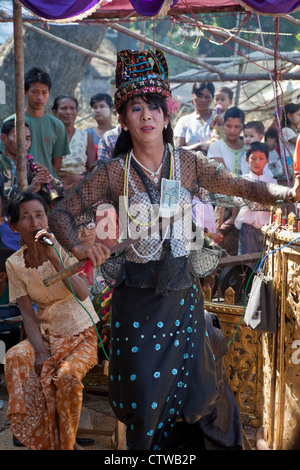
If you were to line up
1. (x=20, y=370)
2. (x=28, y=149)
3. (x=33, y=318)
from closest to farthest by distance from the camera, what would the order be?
(x=20, y=370) < (x=33, y=318) < (x=28, y=149)

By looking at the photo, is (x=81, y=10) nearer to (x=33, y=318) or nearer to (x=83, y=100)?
(x=33, y=318)

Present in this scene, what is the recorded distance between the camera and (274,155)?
23.9 feet

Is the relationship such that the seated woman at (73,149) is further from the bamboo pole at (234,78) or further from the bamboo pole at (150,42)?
the bamboo pole at (234,78)

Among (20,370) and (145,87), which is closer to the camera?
(145,87)

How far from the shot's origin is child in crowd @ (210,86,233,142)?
7.34 m

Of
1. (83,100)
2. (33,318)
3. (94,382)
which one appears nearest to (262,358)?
(94,382)

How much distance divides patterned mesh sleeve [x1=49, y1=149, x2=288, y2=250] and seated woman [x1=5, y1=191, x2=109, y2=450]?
70 cm

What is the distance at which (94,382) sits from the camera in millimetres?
4379

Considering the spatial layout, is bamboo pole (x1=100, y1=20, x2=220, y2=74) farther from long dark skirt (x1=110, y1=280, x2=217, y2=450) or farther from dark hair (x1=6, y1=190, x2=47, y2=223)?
long dark skirt (x1=110, y1=280, x2=217, y2=450)

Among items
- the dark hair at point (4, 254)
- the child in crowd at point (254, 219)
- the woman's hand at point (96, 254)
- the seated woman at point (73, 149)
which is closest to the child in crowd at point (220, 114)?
the child in crowd at point (254, 219)

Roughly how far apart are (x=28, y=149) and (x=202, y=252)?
2.89 metres

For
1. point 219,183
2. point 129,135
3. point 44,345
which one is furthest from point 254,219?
point 129,135

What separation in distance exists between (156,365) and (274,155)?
4.78 meters

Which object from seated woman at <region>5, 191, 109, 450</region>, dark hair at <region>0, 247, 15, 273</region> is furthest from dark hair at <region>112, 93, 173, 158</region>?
dark hair at <region>0, 247, 15, 273</region>
